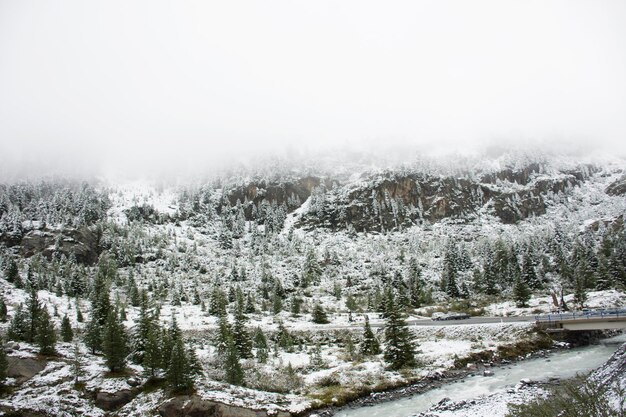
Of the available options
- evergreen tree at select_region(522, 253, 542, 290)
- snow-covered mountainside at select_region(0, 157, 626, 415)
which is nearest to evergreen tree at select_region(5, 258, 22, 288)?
snow-covered mountainside at select_region(0, 157, 626, 415)

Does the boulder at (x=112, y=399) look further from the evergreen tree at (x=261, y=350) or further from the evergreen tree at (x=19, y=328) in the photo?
the evergreen tree at (x=19, y=328)

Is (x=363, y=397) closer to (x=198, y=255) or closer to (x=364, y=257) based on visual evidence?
(x=364, y=257)

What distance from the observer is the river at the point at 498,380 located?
3203 centimetres

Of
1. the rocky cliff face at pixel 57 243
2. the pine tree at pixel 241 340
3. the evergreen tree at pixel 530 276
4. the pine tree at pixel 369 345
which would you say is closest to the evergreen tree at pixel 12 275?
the rocky cliff face at pixel 57 243

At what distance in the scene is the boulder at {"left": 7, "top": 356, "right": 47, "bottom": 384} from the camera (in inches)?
1527

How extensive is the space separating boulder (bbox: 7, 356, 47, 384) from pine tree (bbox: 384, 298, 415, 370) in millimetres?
39757

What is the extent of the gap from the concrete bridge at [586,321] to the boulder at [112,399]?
162ft

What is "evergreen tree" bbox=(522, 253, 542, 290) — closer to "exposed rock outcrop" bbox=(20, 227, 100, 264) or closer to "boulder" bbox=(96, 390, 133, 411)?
"boulder" bbox=(96, 390, 133, 411)

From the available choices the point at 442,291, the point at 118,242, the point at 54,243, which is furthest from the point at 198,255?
the point at 442,291

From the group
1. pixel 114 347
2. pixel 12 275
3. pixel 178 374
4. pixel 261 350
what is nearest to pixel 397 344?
pixel 261 350

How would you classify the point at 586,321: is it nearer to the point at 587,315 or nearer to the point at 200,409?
the point at 587,315

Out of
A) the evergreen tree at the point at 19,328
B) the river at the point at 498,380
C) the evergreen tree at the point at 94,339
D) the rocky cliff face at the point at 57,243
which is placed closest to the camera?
the river at the point at 498,380

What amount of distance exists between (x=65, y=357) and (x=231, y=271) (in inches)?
4242

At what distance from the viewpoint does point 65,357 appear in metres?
46.1
